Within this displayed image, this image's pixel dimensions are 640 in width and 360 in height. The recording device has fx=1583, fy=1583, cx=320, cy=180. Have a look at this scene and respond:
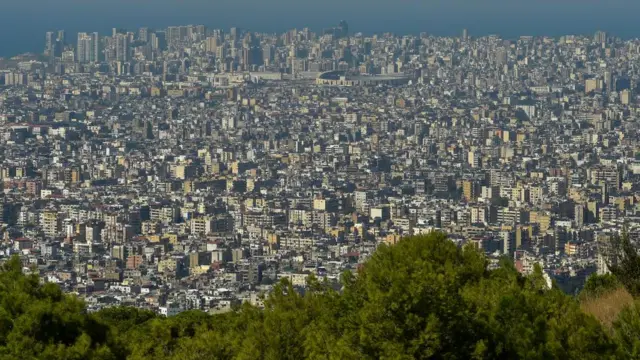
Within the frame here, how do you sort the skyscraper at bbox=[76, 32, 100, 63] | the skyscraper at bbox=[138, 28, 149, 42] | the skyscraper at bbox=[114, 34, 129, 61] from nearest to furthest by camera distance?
the skyscraper at bbox=[114, 34, 129, 61]
the skyscraper at bbox=[76, 32, 100, 63]
the skyscraper at bbox=[138, 28, 149, 42]

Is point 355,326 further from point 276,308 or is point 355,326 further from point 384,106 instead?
point 384,106

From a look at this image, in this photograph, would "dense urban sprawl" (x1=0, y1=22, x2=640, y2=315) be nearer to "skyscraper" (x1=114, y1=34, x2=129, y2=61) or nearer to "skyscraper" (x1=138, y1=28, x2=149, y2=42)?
"skyscraper" (x1=114, y1=34, x2=129, y2=61)

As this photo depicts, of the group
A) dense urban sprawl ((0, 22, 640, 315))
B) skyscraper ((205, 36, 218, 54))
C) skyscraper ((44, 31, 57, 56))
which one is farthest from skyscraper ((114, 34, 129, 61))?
skyscraper ((205, 36, 218, 54))

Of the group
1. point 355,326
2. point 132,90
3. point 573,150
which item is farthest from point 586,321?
point 132,90

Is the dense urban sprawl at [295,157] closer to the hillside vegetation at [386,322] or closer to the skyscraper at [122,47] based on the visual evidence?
the skyscraper at [122,47]

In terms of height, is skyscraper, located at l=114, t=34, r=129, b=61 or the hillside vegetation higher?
skyscraper, located at l=114, t=34, r=129, b=61

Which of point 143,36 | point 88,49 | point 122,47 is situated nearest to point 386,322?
point 122,47

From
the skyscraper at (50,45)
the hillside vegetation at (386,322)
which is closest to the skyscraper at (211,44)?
the skyscraper at (50,45)

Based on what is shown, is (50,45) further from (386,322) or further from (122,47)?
(386,322)
